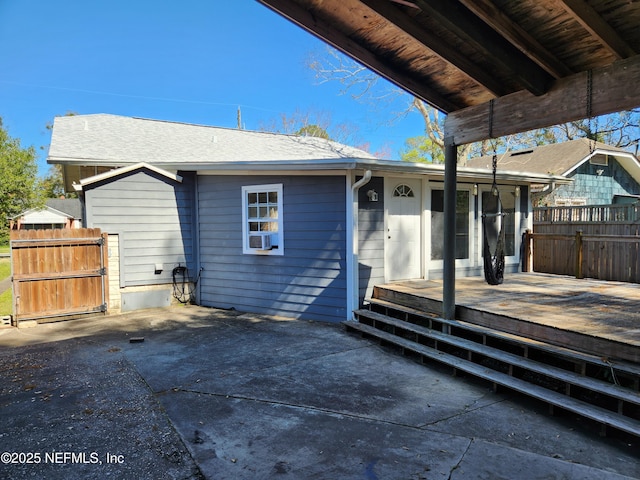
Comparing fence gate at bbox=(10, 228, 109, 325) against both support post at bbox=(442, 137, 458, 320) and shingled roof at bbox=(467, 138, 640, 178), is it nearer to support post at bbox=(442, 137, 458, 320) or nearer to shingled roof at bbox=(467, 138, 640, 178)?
support post at bbox=(442, 137, 458, 320)

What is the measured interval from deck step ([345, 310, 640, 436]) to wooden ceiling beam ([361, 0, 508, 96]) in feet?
8.82

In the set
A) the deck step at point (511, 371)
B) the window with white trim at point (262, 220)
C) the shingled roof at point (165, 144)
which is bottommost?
the deck step at point (511, 371)

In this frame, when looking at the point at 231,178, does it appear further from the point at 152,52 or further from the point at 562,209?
the point at 152,52

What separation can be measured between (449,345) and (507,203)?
15.5 feet

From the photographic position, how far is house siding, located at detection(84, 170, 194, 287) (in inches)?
281

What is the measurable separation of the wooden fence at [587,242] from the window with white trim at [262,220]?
542 cm

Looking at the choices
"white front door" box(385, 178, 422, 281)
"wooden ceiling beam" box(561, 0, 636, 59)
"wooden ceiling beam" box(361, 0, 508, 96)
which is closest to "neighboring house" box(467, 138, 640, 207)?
"white front door" box(385, 178, 422, 281)

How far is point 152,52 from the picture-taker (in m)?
19.4

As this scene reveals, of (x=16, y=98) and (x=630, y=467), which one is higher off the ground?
(x=16, y=98)

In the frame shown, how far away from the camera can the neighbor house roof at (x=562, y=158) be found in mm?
13094

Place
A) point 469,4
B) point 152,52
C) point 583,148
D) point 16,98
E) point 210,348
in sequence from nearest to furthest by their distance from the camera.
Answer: point 469,4 → point 210,348 → point 583,148 → point 152,52 → point 16,98

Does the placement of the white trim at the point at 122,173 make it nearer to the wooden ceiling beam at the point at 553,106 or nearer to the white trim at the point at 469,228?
the white trim at the point at 469,228

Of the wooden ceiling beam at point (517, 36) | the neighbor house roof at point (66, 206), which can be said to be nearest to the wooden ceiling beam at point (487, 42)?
the wooden ceiling beam at point (517, 36)

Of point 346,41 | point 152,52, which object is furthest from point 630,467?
point 152,52
